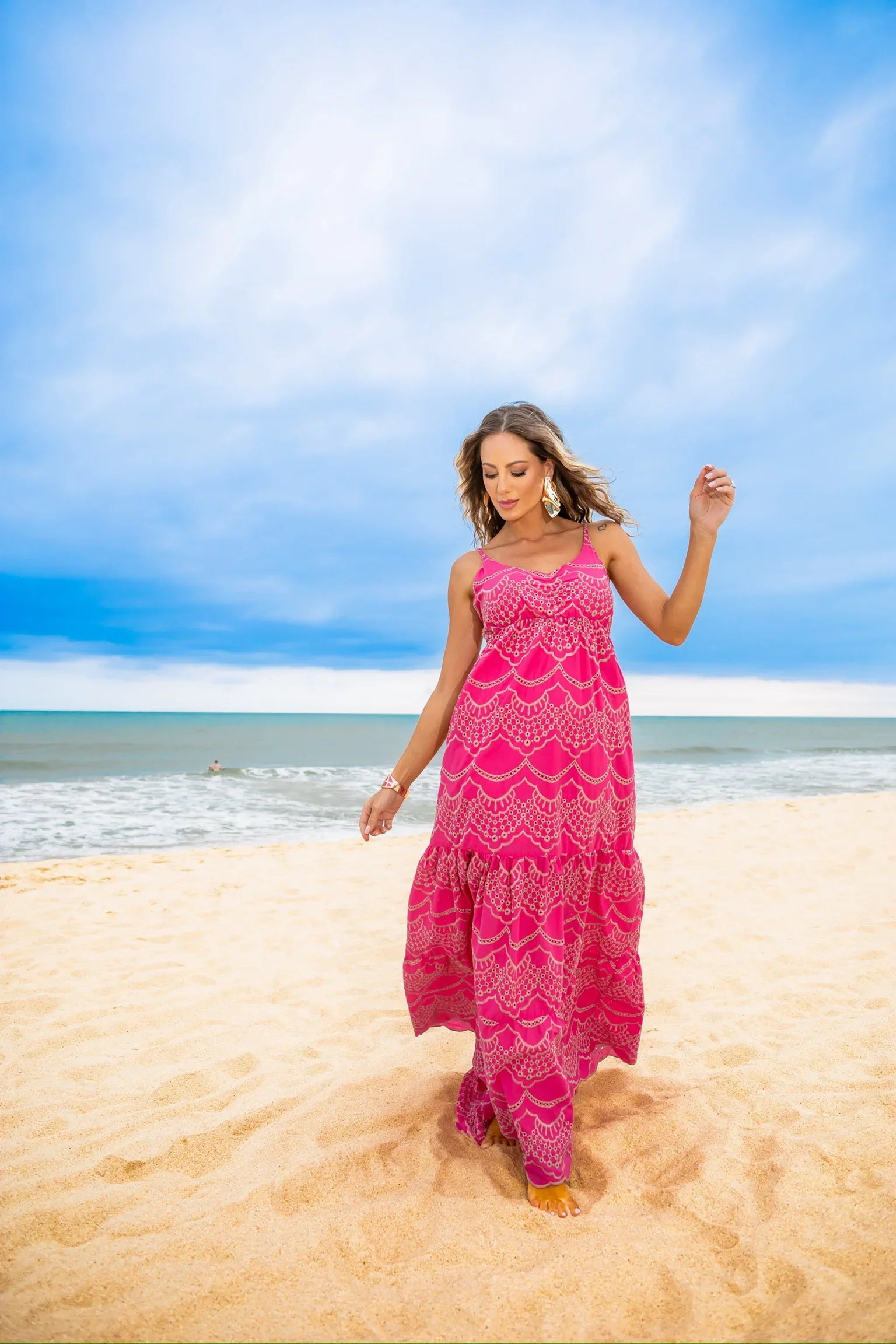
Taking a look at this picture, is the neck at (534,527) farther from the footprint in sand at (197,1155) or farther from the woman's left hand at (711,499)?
the footprint in sand at (197,1155)

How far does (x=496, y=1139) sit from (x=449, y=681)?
61.5 inches

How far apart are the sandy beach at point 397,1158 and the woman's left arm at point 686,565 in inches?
67.1

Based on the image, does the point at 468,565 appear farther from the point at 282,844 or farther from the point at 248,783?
the point at 248,783

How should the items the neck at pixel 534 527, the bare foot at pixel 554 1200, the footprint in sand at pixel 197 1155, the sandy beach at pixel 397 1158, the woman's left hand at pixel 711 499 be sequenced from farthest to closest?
the neck at pixel 534 527, the footprint in sand at pixel 197 1155, the woman's left hand at pixel 711 499, the bare foot at pixel 554 1200, the sandy beach at pixel 397 1158

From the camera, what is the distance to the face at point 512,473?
2.55 metres

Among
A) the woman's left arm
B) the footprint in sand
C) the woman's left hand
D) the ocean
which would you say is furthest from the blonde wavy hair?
the ocean

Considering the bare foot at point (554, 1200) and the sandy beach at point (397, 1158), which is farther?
the bare foot at point (554, 1200)

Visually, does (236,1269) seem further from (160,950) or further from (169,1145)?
(160,950)

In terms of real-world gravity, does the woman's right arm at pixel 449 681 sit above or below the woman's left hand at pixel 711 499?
below

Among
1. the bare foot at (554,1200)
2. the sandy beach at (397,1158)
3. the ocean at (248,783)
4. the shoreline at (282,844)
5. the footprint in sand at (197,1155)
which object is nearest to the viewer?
the sandy beach at (397,1158)

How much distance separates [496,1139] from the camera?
2609 millimetres

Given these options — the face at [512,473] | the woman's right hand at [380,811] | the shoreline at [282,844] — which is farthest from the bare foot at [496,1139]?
the shoreline at [282,844]

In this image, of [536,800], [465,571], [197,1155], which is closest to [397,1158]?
[197,1155]

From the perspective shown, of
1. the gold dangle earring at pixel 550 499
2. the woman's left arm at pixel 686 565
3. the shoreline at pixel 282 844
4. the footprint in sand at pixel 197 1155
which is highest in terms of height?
the gold dangle earring at pixel 550 499
